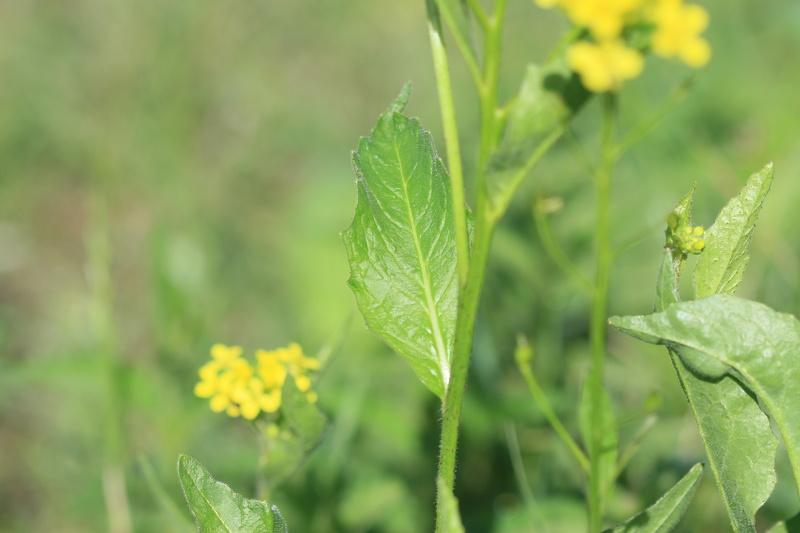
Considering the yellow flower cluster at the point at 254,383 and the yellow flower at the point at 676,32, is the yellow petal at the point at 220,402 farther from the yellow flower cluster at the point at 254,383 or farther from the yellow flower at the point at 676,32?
the yellow flower at the point at 676,32

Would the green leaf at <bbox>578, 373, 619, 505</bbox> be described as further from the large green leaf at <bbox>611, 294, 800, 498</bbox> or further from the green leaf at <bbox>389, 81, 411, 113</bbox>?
the green leaf at <bbox>389, 81, 411, 113</bbox>

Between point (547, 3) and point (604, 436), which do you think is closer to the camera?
point (547, 3)

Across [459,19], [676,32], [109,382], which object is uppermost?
[109,382]

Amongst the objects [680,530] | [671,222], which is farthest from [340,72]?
[671,222]

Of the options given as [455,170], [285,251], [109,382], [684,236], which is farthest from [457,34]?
[285,251]

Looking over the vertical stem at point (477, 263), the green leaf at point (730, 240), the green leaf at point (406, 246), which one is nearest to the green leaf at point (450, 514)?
the vertical stem at point (477, 263)

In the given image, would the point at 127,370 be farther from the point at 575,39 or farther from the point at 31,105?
the point at 31,105

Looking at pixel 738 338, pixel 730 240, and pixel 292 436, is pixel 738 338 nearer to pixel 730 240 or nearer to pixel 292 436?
pixel 730 240
